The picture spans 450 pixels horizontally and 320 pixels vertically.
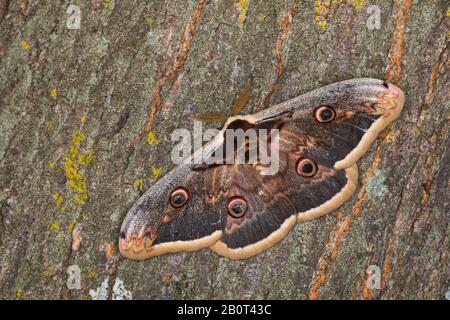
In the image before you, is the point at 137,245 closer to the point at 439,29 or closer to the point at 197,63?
the point at 197,63

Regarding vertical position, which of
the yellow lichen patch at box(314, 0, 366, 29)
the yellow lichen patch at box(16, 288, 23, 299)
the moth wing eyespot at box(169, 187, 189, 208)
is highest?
the yellow lichen patch at box(314, 0, 366, 29)

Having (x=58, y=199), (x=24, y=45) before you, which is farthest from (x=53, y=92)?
(x=58, y=199)

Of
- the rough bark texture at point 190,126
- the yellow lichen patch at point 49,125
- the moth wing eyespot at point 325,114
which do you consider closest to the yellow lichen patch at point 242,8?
the rough bark texture at point 190,126

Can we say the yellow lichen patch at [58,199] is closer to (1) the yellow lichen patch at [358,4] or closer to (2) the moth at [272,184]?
(2) the moth at [272,184]

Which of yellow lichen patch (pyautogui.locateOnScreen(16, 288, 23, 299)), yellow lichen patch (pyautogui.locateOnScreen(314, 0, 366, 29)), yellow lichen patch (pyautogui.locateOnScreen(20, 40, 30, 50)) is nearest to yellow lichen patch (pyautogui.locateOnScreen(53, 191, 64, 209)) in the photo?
yellow lichen patch (pyautogui.locateOnScreen(16, 288, 23, 299))

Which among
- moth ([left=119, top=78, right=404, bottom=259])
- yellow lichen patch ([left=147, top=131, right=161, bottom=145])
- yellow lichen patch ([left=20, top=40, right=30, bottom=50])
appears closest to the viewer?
moth ([left=119, top=78, right=404, bottom=259])

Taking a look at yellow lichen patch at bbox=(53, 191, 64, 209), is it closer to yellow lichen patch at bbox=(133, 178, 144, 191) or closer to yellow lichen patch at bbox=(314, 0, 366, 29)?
yellow lichen patch at bbox=(133, 178, 144, 191)

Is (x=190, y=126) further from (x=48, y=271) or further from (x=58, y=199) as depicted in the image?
(x=48, y=271)
